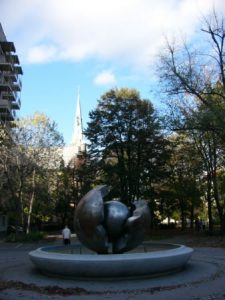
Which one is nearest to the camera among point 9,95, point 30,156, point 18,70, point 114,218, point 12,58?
point 114,218

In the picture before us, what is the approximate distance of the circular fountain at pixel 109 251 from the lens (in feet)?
42.8

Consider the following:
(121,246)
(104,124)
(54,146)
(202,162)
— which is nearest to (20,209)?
(54,146)

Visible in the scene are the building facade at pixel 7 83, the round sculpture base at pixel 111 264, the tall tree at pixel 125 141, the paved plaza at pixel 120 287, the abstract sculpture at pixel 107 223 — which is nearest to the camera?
the paved plaza at pixel 120 287

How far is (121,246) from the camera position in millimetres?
15812

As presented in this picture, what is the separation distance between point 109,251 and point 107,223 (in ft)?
6.00

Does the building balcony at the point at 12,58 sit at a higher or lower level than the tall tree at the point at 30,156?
higher

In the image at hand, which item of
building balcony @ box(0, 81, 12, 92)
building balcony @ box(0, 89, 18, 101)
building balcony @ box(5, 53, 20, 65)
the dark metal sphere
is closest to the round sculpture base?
the dark metal sphere

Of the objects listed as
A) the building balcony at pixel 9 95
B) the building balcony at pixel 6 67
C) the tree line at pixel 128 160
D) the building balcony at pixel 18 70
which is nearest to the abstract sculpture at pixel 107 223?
the tree line at pixel 128 160

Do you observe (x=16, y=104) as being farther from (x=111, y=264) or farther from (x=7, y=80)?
(x=111, y=264)

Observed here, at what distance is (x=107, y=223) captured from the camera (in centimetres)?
1527

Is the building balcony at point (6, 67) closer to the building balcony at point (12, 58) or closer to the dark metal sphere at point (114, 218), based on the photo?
the building balcony at point (12, 58)

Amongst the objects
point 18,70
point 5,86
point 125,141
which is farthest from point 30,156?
point 18,70

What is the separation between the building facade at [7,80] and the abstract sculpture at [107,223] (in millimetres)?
53770

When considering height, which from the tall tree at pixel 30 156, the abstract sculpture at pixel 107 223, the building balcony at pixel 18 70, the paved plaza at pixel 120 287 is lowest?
the paved plaza at pixel 120 287
